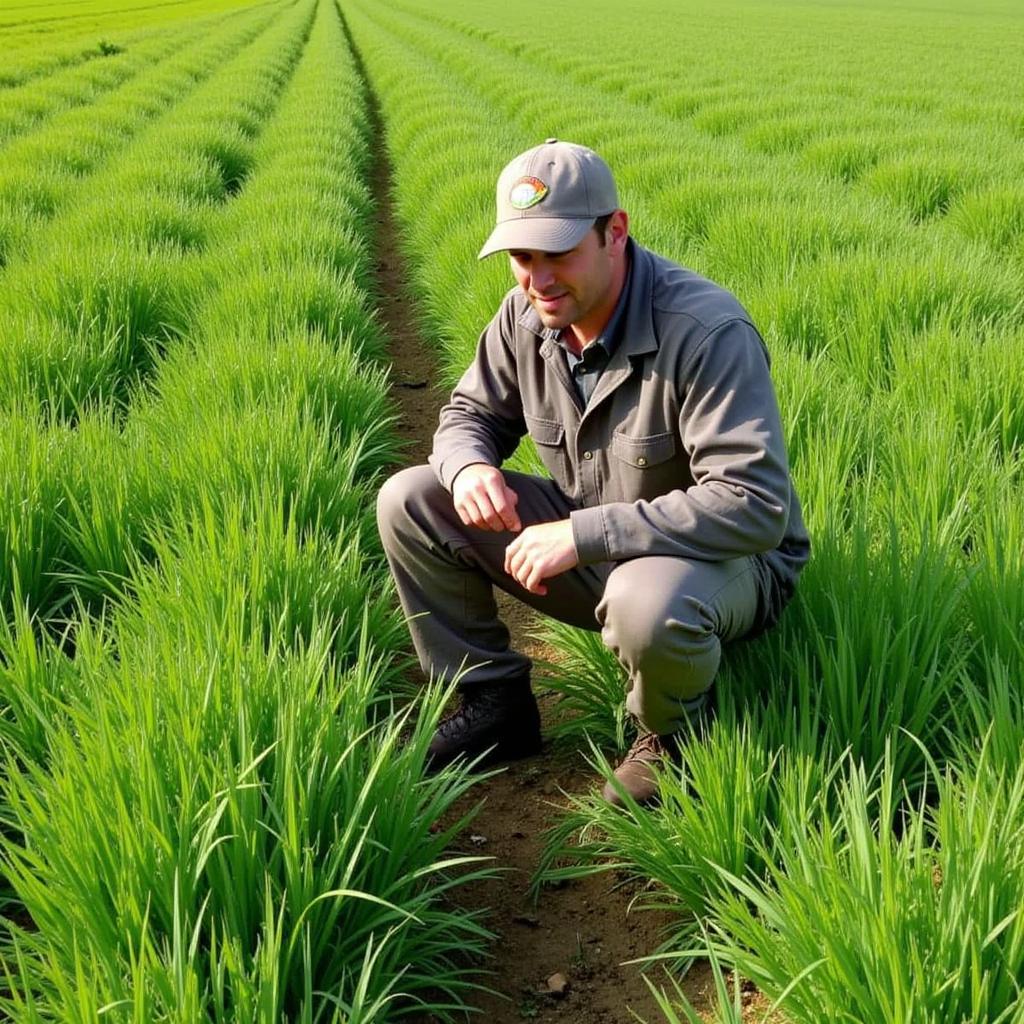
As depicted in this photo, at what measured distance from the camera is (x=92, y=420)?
3475 millimetres

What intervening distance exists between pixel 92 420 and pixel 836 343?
259 cm

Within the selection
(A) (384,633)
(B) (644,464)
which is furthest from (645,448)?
(A) (384,633)

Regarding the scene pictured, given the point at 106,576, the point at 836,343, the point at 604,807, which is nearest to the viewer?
the point at 604,807

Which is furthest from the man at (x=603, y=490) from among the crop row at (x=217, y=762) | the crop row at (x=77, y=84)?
the crop row at (x=77, y=84)

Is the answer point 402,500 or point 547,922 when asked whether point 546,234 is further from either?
point 547,922

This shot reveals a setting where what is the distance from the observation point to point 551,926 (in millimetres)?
2102

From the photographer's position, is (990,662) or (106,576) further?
(106,576)

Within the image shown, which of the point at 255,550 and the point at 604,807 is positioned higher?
the point at 255,550

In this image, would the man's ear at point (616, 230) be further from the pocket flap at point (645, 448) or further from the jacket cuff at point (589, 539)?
the jacket cuff at point (589, 539)

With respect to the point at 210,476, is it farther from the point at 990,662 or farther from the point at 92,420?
the point at 990,662

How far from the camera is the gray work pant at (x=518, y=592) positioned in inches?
84.0

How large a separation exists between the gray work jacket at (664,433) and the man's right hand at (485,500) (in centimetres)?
7

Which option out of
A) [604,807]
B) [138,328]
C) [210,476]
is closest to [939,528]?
[604,807]

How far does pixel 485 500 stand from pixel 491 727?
21.5 inches
